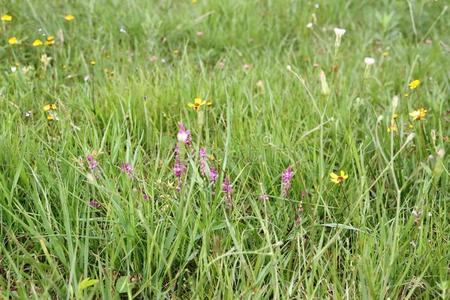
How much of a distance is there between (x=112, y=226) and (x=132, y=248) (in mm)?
96

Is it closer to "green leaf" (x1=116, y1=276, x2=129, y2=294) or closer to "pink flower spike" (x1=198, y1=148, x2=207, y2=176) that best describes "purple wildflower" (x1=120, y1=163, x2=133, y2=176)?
"pink flower spike" (x1=198, y1=148, x2=207, y2=176)

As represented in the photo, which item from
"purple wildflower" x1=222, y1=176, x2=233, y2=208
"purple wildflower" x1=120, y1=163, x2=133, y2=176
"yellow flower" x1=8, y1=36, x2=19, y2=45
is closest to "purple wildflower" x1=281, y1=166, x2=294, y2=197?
"purple wildflower" x1=222, y1=176, x2=233, y2=208

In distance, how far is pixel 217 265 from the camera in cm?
142

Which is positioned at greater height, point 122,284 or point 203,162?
point 203,162

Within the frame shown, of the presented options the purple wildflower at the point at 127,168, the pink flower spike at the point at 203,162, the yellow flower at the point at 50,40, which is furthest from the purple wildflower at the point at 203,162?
the yellow flower at the point at 50,40

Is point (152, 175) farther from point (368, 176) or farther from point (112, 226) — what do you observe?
point (368, 176)

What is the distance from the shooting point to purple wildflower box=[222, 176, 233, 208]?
1610 mm

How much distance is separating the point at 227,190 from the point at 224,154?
0.17 metres

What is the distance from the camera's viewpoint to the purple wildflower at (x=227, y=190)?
161cm

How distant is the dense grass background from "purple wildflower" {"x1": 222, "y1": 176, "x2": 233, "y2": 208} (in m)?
0.03

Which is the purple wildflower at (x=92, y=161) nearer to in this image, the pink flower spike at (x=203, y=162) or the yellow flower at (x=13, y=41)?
the pink flower spike at (x=203, y=162)

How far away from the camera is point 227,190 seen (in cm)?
162

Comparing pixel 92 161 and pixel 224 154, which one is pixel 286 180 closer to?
pixel 224 154

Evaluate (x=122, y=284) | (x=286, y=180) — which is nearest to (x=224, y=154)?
(x=286, y=180)
